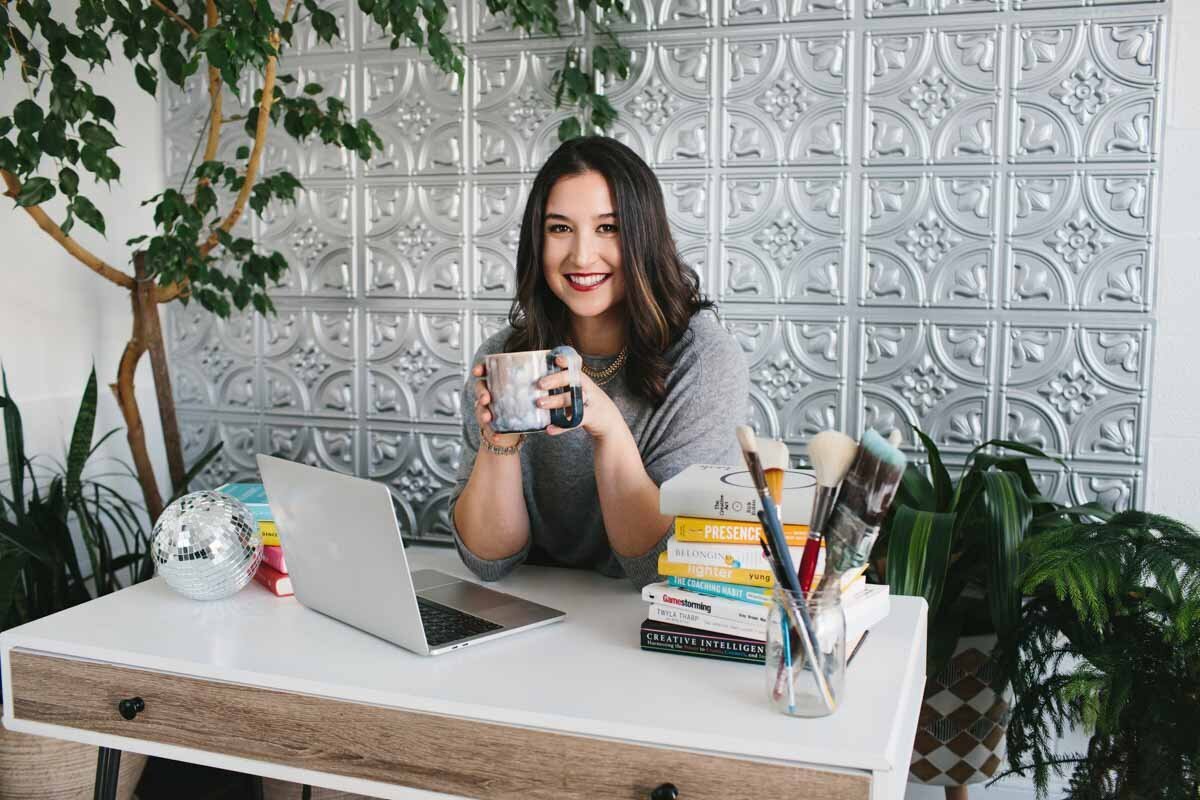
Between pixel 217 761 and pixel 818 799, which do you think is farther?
pixel 217 761

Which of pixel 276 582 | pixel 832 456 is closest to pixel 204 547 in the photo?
pixel 276 582

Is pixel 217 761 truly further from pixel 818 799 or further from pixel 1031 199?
pixel 1031 199

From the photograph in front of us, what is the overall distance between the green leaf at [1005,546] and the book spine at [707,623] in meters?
1.00

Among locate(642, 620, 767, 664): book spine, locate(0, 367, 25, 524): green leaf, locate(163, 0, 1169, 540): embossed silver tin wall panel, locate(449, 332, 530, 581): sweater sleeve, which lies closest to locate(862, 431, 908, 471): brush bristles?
locate(642, 620, 767, 664): book spine

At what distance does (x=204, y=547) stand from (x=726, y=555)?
774 millimetres

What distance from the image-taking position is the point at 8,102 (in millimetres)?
2785

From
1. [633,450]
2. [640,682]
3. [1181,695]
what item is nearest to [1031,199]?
[1181,695]

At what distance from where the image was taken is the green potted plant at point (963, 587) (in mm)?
2137

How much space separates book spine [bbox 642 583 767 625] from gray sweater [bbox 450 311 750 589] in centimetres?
36

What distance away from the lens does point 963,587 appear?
2295mm

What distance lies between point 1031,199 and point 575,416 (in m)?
1.71

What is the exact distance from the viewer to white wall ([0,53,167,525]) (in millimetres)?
2848

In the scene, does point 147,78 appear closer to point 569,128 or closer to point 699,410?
point 569,128

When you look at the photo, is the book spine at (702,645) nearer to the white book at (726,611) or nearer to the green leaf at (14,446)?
the white book at (726,611)
